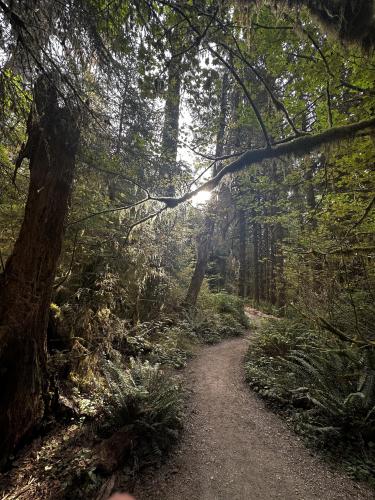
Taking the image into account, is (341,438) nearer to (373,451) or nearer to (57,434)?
(373,451)

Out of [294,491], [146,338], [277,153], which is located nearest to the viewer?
[294,491]

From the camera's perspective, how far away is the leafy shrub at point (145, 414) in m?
3.22

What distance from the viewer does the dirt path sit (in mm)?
2629

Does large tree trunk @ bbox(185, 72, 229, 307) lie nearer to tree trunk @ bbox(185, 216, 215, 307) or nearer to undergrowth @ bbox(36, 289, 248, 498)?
tree trunk @ bbox(185, 216, 215, 307)

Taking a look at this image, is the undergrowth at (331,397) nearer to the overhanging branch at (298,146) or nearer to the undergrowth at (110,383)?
the undergrowth at (110,383)

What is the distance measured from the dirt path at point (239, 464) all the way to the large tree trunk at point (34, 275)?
178cm

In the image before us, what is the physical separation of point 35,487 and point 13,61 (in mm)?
4495

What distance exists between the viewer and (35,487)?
8.75 feet

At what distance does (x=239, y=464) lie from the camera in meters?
3.04

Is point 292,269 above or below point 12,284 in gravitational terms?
above

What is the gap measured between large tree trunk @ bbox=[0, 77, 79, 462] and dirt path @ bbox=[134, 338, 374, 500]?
5.85 feet

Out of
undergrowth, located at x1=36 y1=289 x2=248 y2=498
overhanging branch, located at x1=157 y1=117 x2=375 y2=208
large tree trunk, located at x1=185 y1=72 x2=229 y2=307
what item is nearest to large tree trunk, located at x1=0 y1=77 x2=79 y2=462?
undergrowth, located at x1=36 y1=289 x2=248 y2=498

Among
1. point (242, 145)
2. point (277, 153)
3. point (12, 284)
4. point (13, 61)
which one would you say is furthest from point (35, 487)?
point (242, 145)

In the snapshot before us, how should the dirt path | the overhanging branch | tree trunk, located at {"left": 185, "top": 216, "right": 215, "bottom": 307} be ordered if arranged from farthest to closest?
tree trunk, located at {"left": 185, "top": 216, "right": 215, "bottom": 307} < the overhanging branch < the dirt path
